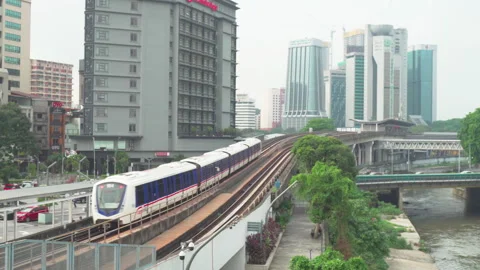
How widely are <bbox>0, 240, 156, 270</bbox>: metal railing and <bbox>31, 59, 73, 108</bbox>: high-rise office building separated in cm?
16606

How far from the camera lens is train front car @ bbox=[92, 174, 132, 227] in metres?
30.5

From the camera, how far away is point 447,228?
244 feet

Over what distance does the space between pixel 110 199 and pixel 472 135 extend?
108 meters

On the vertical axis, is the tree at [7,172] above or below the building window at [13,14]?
below

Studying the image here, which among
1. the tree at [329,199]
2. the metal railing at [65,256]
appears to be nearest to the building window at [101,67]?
the tree at [329,199]

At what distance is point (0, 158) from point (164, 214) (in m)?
58.4

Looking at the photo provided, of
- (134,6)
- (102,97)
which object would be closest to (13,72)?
(102,97)

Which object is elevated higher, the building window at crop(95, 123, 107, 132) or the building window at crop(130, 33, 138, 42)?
the building window at crop(130, 33, 138, 42)

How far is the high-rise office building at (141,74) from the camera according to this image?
9619 centimetres

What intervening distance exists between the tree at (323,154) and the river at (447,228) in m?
12.8

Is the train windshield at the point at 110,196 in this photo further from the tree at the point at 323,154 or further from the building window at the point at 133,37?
the building window at the point at 133,37

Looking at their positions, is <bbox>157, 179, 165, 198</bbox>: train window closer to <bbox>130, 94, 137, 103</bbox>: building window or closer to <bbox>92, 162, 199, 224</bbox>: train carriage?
<bbox>92, 162, 199, 224</bbox>: train carriage

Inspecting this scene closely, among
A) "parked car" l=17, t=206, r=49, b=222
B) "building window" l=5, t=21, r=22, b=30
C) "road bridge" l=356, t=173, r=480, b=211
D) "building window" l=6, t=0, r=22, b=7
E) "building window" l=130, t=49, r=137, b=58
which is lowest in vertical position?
"road bridge" l=356, t=173, r=480, b=211

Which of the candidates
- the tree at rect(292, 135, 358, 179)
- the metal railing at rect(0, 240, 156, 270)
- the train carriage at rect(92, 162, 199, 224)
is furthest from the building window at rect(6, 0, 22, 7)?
the metal railing at rect(0, 240, 156, 270)
